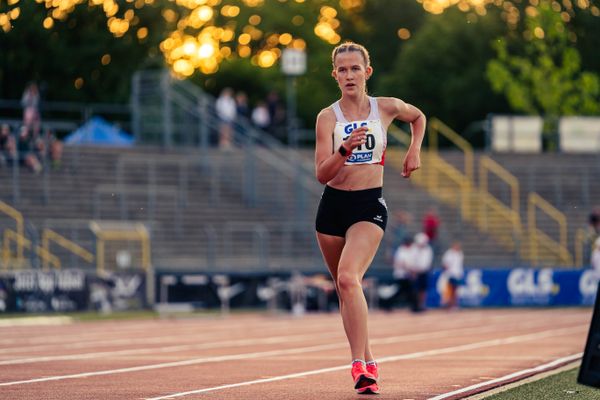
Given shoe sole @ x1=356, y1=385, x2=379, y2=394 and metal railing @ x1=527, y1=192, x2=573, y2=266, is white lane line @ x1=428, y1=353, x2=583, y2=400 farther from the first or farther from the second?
metal railing @ x1=527, y1=192, x2=573, y2=266

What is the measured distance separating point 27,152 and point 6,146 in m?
0.61

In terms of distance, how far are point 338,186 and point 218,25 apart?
230 feet

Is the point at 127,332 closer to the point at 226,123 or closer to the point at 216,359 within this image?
the point at 216,359

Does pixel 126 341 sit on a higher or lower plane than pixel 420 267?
lower

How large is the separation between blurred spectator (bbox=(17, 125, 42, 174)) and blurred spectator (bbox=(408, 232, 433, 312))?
343 inches

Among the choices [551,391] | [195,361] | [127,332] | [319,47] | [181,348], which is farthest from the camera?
[319,47]

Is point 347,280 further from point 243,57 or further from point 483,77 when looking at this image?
point 243,57

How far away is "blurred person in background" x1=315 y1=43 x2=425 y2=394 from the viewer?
10211mm

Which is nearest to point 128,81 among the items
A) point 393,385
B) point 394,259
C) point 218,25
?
point 394,259

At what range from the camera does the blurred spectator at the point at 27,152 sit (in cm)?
3369

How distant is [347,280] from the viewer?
33.3 feet

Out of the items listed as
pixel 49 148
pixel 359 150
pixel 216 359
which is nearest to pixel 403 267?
pixel 49 148

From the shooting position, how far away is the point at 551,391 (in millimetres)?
10922

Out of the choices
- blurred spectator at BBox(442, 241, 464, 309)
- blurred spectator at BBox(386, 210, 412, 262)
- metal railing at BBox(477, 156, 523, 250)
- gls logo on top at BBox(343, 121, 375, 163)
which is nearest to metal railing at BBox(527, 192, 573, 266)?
metal railing at BBox(477, 156, 523, 250)
